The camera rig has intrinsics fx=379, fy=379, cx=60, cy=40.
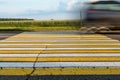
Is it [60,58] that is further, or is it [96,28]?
[96,28]

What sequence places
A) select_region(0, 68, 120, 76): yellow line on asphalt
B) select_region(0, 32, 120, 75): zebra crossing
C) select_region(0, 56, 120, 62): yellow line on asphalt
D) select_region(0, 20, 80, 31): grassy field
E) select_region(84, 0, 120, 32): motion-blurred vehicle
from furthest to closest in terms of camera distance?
1. select_region(0, 20, 80, 31): grassy field
2. select_region(84, 0, 120, 32): motion-blurred vehicle
3. select_region(0, 56, 120, 62): yellow line on asphalt
4. select_region(0, 32, 120, 75): zebra crossing
5. select_region(0, 68, 120, 76): yellow line on asphalt

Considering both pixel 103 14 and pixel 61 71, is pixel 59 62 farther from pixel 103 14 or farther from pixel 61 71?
pixel 103 14

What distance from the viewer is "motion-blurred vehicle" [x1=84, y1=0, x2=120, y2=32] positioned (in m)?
19.2

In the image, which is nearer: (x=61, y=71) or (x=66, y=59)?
(x=61, y=71)

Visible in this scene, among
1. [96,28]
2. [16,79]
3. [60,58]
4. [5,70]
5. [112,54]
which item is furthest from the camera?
[96,28]

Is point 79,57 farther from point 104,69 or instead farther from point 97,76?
point 97,76

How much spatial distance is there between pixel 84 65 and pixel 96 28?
47.6 feet

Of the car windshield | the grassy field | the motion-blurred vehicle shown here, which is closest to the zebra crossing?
the motion-blurred vehicle

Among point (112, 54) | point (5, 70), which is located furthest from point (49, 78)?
point (112, 54)

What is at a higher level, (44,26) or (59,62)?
(59,62)

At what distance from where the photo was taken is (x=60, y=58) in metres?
7.73

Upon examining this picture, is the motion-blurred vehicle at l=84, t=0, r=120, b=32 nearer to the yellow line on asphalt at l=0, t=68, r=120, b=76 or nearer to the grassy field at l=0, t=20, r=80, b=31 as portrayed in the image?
the grassy field at l=0, t=20, r=80, b=31

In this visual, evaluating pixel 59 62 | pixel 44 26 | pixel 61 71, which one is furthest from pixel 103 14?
pixel 44 26

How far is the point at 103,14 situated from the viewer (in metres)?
19.2
